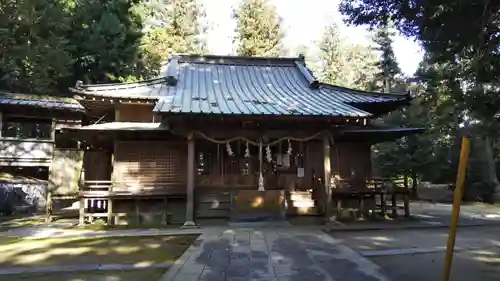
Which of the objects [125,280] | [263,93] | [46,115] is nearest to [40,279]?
[125,280]

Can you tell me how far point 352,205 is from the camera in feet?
44.8

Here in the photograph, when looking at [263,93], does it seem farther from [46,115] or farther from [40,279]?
[46,115]

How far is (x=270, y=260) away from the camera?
664 cm

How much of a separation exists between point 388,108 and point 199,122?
25.4ft

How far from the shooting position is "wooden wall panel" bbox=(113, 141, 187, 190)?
12.6 metres

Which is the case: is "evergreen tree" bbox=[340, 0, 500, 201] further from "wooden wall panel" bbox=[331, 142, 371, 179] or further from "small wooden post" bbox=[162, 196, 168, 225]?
"small wooden post" bbox=[162, 196, 168, 225]

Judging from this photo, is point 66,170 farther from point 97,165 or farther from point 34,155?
point 97,165

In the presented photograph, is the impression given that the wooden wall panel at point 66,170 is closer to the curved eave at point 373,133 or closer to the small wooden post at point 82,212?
the small wooden post at point 82,212

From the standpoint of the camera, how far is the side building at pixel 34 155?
16.8 meters

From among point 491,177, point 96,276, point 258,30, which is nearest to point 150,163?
point 96,276

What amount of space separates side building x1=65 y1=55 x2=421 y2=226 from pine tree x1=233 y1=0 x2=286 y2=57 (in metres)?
19.3

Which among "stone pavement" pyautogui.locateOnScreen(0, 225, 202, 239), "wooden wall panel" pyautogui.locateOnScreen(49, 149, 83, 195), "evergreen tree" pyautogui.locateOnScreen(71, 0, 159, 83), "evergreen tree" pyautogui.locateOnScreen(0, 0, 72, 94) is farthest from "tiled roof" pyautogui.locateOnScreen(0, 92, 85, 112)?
"stone pavement" pyautogui.locateOnScreen(0, 225, 202, 239)

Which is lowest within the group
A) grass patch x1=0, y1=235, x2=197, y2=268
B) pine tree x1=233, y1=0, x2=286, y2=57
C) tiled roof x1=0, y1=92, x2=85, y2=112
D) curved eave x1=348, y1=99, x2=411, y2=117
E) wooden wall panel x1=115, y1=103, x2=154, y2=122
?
grass patch x1=0, y1=235, x2=197, y2=268

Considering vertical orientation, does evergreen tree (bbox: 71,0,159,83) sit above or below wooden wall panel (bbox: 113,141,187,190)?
above
